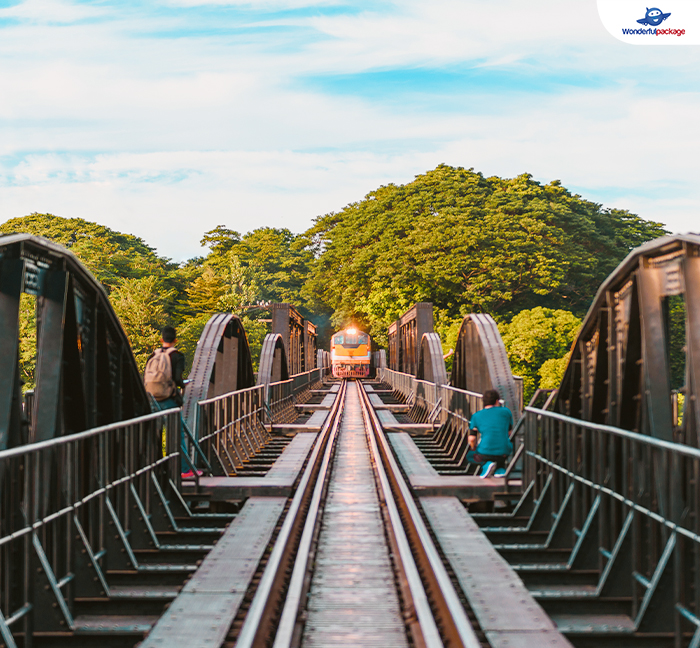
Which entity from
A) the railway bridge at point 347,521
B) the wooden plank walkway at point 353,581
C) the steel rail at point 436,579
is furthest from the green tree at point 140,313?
the steel rail at point 436,579

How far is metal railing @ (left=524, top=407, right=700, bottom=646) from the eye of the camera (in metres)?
4.59

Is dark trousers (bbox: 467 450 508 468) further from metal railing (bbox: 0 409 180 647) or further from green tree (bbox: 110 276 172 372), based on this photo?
green tree (bbox: 110 276 172 372)

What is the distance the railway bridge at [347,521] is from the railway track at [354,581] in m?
0.02

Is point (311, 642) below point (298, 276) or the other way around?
below

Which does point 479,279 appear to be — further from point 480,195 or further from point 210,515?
point 210,515

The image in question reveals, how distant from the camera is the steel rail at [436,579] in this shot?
4.72 meters

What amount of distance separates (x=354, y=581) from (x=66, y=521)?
2301 millimetres

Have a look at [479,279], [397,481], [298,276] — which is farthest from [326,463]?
[298,276]

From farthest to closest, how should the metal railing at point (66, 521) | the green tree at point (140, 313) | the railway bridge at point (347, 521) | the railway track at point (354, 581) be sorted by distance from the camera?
the green tree at point (140, 313), the railway track at point (354, 581), the railway bridge at point (347, 521), the metal railing at point (66, 521)

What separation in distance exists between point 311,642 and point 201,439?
17.3 ft

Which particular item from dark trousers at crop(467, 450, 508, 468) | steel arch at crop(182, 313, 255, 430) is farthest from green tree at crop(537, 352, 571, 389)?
dark trousers at crop(467, 450, 508, 468)

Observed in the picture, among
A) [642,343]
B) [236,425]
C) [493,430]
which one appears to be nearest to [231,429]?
[236,425]

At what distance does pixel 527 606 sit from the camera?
513 centimetres

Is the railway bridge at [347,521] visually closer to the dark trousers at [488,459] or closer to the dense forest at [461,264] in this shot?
the dark trousers at [488,459]
